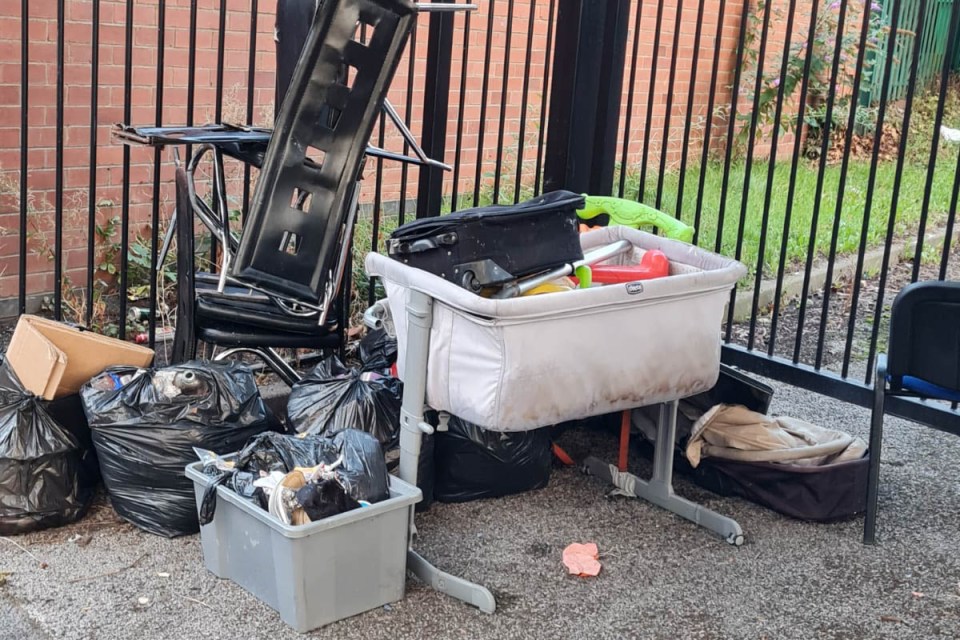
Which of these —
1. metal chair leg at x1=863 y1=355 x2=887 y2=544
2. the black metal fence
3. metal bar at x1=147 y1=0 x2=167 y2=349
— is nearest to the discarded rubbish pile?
metal bar at x1=147 y1=0 x2=167 y2=349

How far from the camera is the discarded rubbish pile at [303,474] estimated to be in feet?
9.15

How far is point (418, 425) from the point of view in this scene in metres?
3.08

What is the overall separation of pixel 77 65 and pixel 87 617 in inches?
117

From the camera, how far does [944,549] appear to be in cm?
350

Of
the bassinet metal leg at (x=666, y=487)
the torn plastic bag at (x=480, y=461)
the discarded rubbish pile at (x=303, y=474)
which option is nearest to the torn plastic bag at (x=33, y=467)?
the discarded rubbish pile at (x=303, y=474)

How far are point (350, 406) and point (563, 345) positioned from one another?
84 centimetres

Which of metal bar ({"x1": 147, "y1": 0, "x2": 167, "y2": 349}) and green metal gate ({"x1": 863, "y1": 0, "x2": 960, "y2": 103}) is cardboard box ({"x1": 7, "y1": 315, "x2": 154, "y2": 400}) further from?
green metal gate ({"x1": 863, "y1": 0, "x2": 960, "y2": 103})

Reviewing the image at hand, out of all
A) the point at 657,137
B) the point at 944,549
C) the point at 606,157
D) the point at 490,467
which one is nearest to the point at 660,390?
the point at 490,467

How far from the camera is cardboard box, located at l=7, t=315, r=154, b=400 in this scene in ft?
10.9

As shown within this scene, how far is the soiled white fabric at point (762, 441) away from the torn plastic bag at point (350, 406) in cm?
104

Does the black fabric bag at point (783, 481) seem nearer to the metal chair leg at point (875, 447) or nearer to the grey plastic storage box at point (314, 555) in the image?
the metal chair leg at point (875, 447)

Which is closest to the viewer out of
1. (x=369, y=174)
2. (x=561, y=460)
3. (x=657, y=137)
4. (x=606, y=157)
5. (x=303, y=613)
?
(x=303, y=613)

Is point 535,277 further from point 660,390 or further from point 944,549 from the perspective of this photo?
point 944,549

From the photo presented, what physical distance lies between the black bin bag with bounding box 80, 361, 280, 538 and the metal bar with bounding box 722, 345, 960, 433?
78.5 inches
